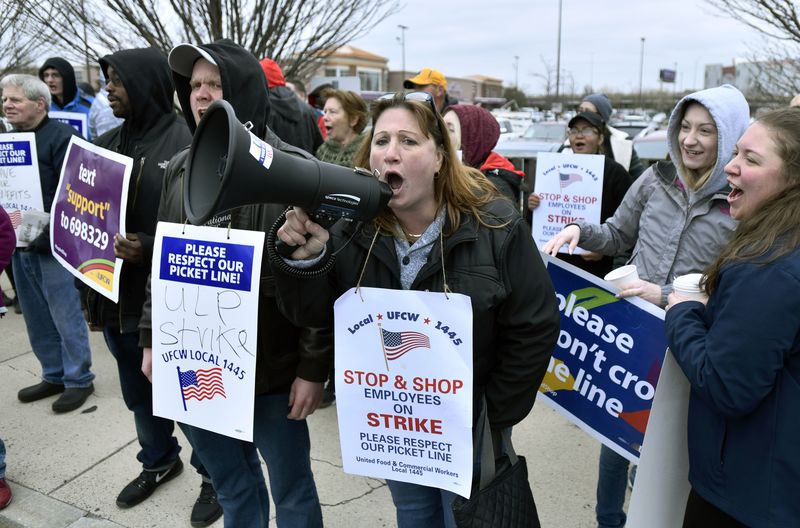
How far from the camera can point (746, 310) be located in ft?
4.60

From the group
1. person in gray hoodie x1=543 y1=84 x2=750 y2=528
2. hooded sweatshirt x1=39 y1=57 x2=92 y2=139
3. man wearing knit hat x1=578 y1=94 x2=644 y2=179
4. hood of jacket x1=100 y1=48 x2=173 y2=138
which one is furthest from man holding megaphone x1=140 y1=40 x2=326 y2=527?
hooded sweatshirt x1=39 y1=57 x2=92 y2=139

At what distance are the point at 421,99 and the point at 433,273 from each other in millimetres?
514

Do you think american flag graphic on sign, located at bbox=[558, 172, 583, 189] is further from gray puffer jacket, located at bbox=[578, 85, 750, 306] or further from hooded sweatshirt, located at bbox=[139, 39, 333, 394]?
hooded sweatshirt, located at bbox=[139, 39, 333, 394]

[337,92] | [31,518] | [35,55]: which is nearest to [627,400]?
[31,518]

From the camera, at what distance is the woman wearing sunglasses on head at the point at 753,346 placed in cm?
139

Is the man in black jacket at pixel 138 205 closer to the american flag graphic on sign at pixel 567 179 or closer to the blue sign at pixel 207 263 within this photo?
the blue sign at pixel 207 263

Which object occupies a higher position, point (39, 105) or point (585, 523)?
point (39, 105)

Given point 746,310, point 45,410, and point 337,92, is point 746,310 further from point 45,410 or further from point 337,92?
point 45,410

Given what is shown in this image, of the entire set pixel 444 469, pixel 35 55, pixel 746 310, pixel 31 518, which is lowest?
pixel 31 518

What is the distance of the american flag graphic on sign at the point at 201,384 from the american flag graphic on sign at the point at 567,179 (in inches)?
101

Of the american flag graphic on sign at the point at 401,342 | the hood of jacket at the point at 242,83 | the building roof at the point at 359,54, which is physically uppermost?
the building roof at the point at 359,54

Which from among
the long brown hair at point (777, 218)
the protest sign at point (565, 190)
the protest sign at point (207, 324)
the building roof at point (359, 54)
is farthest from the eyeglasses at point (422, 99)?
the building roof at point (359, 54)

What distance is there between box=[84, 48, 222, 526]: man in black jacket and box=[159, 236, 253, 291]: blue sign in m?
0.63

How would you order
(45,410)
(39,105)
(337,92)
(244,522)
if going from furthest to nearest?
(337,92), (45,410), (39,105), (244,522)
